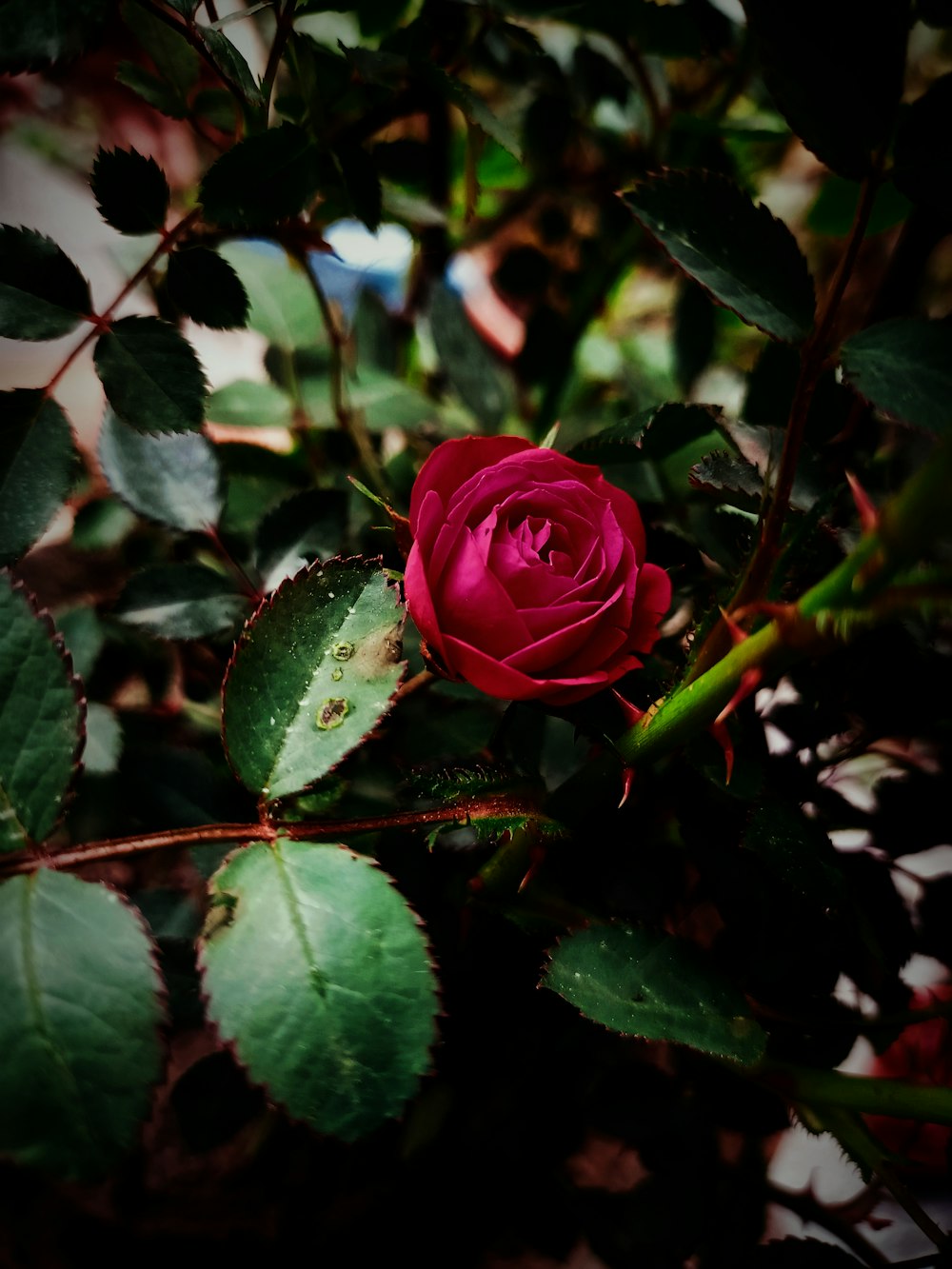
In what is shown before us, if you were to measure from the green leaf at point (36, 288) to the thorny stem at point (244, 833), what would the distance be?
25 cm

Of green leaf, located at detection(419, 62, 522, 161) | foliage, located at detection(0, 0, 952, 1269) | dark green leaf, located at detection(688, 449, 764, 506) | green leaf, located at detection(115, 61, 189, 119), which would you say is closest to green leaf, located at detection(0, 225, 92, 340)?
foliage, located at detection(0, 0, 952, 1269)

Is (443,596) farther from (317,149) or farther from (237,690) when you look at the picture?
(317,149)

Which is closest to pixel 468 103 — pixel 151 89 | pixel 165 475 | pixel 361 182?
pixel 361 182

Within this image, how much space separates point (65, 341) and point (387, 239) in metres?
0.48

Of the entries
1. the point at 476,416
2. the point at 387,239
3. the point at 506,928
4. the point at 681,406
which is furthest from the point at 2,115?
the point at 506,928

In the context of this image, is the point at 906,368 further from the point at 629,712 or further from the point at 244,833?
the point at 244,833

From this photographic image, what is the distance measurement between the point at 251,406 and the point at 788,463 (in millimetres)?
498

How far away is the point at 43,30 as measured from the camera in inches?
12.4

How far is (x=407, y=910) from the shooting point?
0.31 metres

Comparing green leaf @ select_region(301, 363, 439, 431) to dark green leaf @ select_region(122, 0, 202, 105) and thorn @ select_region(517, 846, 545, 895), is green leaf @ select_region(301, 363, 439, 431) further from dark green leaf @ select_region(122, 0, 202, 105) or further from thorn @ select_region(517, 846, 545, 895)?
thorn @ select_region(517, 846, 545, 895)

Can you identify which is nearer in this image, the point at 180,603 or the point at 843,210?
the point at 180,603

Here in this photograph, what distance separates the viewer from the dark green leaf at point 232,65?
1.15 ft

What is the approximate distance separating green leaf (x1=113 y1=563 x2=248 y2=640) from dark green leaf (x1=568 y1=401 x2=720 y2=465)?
24 cm

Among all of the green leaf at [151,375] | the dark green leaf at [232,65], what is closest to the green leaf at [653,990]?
the green leaf at [151,375]
